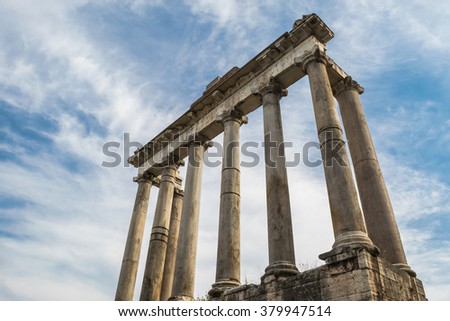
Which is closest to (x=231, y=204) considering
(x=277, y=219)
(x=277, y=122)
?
(x=277, y=219)

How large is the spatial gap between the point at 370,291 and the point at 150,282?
18.0m

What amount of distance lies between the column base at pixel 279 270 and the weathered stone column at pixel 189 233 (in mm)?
6544

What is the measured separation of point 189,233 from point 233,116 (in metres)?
8.74

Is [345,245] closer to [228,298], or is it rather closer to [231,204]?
[228,298]

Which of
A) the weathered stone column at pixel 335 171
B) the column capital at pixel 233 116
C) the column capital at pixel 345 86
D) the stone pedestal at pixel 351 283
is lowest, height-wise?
the stone pedestal at pixel 351 283

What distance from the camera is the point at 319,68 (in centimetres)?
2016

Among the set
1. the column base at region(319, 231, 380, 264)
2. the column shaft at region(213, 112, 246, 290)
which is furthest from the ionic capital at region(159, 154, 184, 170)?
the column base at region(319, 231, 380, 264)

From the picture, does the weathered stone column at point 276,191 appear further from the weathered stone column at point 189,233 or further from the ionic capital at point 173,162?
the ionic capital at point 173,162

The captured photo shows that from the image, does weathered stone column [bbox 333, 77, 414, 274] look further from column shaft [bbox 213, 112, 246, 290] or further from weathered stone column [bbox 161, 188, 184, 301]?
weathered stone column [bbox 161, 188, 184, 301]

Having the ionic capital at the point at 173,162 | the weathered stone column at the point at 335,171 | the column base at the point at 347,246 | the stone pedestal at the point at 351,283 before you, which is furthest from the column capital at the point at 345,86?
the ionic capital at the point at 173,162

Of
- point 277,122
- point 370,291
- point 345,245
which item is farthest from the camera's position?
point 277,122

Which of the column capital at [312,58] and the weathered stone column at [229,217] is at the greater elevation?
A: the column capital at [312,58]

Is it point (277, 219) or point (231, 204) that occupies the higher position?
point (231, 204)

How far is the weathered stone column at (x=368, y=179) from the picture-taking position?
16469 millimetres
